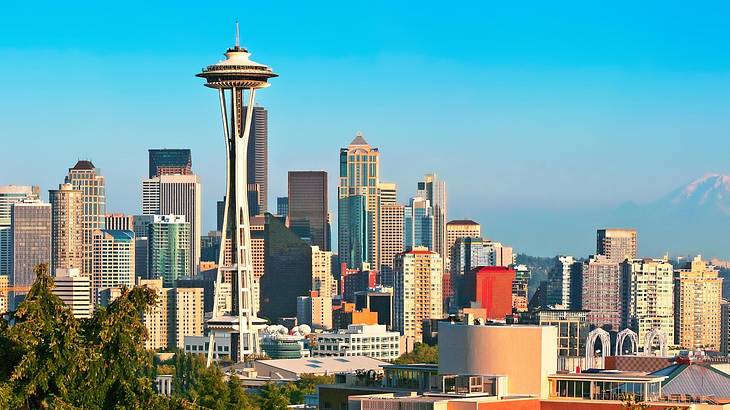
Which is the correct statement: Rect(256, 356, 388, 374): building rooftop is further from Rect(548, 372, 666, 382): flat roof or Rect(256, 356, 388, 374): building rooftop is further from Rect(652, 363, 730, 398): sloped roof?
Rect(548, 372, 666, 382): flat roof

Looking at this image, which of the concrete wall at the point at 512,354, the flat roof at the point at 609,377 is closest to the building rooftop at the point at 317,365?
the flat roof at the point at 609,377

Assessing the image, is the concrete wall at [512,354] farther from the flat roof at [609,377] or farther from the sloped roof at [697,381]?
the sloped roof at [697,381]

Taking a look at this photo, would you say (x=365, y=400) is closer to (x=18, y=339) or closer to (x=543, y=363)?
(x=543, y=363)

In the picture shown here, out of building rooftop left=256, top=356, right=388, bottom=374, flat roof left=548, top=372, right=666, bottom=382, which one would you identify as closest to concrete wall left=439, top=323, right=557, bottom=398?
flat roof left=548, top=372, right=666, bottom=382

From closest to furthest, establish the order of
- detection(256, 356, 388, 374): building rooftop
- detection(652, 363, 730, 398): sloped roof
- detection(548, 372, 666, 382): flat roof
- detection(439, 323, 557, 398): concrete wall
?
detection(439, 323, 557, 398): concrete wall, detection(548, 372, 666, 382): flat roof, detection(652, 363, 730, 398): sloped roof, detection(256, 356, 388, 374): building rooftop

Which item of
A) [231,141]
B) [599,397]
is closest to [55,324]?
[599,397]

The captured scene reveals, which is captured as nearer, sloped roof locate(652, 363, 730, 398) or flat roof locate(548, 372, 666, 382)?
flat roof locate(548, 372, 666, 382)
